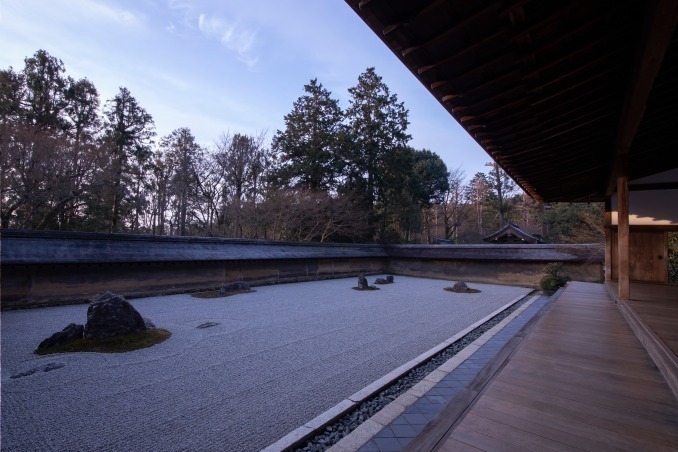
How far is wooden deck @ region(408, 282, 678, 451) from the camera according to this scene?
5.13ft

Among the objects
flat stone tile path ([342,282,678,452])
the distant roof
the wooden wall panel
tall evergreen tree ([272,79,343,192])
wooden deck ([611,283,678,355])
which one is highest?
tall evergreen tree ([272,79,343,192])

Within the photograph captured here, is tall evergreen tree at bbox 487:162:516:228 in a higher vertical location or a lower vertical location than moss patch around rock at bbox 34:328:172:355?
higher

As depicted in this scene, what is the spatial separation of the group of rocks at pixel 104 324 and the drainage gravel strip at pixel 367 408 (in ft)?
11.6

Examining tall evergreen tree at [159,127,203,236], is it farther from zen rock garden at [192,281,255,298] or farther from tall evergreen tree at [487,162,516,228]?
tall evergreen tree at [487,162,516,228]

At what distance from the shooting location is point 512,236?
17.5 metres

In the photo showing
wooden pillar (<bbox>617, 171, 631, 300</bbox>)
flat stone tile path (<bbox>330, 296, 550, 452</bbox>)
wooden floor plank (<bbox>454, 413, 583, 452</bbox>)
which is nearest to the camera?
wooden floor plank (<bbox>454, 413, 583, 452</bbox>)

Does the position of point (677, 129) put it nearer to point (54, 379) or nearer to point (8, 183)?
point (54, 379)

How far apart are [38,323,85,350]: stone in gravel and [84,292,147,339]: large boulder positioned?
0.36ft

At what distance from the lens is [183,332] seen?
4836mm

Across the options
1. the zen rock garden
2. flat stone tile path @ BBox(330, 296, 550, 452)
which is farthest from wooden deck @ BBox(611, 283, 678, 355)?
the zen rock garden

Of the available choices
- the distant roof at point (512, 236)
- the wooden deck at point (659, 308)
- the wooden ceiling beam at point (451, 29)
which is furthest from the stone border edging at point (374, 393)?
the distant roof at point (512, 236)

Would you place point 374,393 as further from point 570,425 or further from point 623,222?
point 623,222

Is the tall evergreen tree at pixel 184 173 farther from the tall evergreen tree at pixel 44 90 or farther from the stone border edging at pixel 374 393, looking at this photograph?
the stone border edging at pixel 374 393

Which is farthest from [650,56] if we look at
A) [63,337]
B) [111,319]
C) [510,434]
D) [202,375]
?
[63,337]
